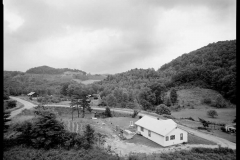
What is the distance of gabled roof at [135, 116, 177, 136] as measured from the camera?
44.3 ft

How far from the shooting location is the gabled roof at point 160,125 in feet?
44.3

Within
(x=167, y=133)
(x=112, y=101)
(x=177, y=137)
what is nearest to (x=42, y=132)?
(x=167, y=133)

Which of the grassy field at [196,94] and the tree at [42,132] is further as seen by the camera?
the tree at [42,132]

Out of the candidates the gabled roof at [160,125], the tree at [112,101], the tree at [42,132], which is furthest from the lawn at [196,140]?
the tree at [112,101]

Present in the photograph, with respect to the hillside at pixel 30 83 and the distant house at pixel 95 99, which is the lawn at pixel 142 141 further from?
the distant house at pixel 95 99

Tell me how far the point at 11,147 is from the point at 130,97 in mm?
33374

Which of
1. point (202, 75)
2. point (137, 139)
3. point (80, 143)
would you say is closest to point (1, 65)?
point (80, 143)

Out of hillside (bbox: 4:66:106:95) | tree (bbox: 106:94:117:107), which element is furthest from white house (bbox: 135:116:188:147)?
tree (bbox: 106:94:117:107)

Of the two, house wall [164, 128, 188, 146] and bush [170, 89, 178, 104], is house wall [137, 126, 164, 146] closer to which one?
house wall [164, 128, 188, 146]

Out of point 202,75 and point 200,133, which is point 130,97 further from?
point 202,75

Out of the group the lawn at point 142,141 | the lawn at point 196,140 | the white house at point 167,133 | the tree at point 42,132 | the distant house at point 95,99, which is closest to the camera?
the tree at point 42,132

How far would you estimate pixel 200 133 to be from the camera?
542 inches

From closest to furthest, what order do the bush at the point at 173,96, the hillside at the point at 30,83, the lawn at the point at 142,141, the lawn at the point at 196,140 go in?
the hillside at the point at 30,83, the lawn at the point at 196,140, the lawn at the point at 142,141, the bush at the point at 173,96

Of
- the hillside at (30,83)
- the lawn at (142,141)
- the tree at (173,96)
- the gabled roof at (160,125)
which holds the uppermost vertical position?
the hillside at (30,83)
